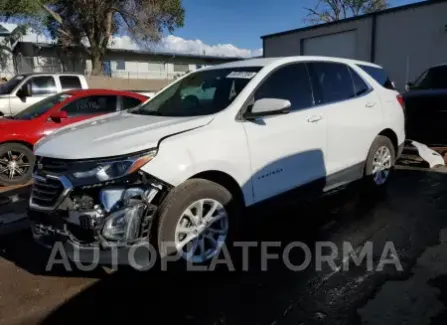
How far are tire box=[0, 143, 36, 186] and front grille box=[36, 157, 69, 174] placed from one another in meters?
3.64

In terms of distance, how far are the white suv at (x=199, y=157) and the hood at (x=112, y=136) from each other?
0.01 metres

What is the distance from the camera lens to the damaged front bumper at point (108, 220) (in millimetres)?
2924

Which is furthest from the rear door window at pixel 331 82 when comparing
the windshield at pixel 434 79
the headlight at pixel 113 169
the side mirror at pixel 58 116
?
the side mirror at pixel 58 116

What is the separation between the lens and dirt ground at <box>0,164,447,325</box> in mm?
2869

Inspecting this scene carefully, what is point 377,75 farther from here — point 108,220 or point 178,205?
point 108,220

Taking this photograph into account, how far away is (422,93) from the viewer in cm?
747

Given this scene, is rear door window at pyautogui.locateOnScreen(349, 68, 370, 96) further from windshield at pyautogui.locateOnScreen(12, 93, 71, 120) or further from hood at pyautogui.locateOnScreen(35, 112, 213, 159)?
windshield at pyautogui.locateOnScreen(12, 93, 71, 120)

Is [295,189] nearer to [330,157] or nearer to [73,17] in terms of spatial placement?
[330,157]

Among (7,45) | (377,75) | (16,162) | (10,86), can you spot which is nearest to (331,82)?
(377,75)

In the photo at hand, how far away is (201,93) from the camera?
4.21 metres

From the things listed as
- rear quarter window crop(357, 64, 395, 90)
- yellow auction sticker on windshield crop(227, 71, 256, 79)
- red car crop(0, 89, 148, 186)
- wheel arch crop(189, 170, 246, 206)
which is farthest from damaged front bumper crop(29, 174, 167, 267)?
red car crop(0, 89, 148, 186)

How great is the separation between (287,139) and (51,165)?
209 centimetres

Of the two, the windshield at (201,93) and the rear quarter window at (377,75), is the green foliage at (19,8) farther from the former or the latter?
the rear quarter window at (377,75)

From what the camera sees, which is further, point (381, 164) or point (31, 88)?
point (31, 88)
